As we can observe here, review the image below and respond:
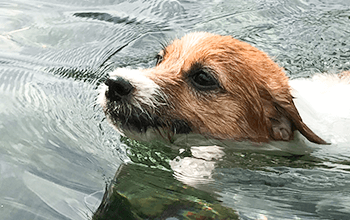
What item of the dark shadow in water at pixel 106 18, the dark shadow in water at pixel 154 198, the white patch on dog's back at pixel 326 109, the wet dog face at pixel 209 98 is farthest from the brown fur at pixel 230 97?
the dark shadow in water at pixel 106 18

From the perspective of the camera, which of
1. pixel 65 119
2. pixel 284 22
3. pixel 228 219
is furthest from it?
pixel 284 22

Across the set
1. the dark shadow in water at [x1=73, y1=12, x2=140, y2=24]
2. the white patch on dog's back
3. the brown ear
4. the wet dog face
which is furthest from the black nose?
the dark shadow in water at [x1=73, y1=12, x2=140, y2=24]

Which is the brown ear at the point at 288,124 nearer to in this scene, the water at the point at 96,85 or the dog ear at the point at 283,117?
the dog ear at the point at 283,117

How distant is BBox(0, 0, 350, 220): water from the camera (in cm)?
388

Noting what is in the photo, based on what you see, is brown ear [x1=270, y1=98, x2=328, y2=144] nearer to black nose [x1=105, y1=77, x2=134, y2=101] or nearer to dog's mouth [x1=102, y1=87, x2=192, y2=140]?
dog's mouth [x1=102, y1=87, x2=192, y2=140]

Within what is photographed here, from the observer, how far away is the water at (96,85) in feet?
12.7

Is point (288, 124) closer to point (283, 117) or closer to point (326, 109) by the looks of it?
point (283, 117)

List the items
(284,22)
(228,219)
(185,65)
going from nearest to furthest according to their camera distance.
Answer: (228,219)
(185,65)
(284,22)

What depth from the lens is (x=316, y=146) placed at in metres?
4.28

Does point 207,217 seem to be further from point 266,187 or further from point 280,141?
point 280,141

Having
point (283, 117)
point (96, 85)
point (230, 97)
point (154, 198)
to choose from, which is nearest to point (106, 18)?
point (96, 85)

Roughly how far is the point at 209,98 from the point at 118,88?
0.81 meters

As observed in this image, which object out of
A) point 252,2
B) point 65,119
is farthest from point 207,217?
point 252,2

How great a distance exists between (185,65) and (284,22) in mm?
3499
